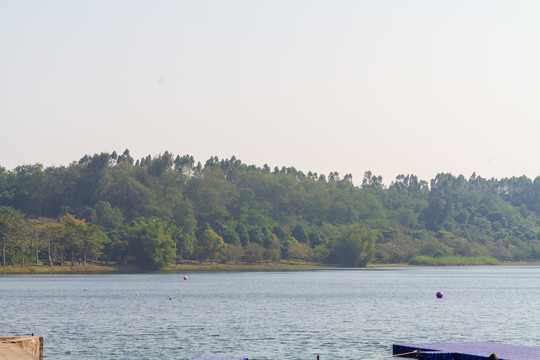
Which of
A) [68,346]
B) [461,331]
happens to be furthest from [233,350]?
[461,331]

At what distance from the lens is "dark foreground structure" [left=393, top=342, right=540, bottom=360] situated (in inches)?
1612

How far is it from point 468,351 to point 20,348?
2347cm

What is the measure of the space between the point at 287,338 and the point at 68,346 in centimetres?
1920

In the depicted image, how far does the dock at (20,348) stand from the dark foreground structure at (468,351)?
65.3 ft

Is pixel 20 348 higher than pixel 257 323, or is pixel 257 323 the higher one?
pixel 20 348

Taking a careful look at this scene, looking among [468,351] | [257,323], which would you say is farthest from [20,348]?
[257,323]

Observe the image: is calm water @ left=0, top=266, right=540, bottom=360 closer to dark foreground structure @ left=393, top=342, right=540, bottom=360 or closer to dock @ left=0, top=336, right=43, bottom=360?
dark foreground structure @ left=393, top=342, right=540, bottom=360

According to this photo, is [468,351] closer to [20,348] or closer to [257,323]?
[20,348]

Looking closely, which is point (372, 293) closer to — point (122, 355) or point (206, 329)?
point (206, 329)

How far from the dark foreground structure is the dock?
19.9 meters

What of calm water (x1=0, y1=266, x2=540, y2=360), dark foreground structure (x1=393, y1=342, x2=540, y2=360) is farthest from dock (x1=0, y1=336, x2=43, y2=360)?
dark foreground structure (x1=393, y1=342, x2=540, y2=360)

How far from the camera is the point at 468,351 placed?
42.5 metres

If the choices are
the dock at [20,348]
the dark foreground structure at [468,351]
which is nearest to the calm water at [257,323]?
the dark foreground structure at [468,351]

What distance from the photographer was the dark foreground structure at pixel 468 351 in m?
40.9
